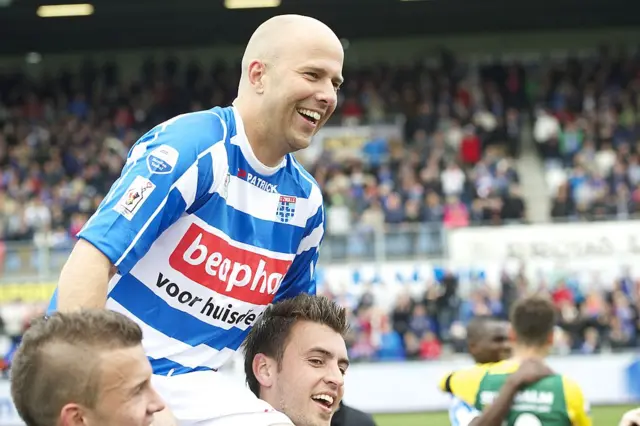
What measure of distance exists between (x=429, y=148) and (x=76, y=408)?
72.3 ft

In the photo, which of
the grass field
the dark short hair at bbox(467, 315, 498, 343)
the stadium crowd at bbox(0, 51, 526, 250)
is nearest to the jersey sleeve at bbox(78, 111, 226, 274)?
A: the dark short hair at bbox(467, 315, 498, 343)

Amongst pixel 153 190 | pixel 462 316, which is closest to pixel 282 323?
pixel 153 190

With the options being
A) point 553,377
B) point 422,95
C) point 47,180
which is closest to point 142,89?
point 47,180

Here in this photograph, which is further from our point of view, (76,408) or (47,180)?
(47,180)

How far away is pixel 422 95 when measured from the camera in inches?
1046

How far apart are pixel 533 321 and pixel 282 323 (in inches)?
94.5

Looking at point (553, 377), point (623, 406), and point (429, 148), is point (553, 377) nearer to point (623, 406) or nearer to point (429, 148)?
point (623, 406)

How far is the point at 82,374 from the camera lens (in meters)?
2.61

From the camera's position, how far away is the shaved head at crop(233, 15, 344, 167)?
3816mm

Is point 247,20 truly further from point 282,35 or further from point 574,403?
point 282,35

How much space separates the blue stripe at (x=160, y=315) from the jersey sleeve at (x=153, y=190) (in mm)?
317

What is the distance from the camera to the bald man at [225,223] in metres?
3.68

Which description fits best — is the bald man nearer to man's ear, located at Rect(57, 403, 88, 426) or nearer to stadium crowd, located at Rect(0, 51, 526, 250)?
man's ear, located at Rect(57, 403, 88, 426)

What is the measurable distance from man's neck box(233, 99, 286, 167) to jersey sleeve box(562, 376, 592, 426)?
242 centimetres
